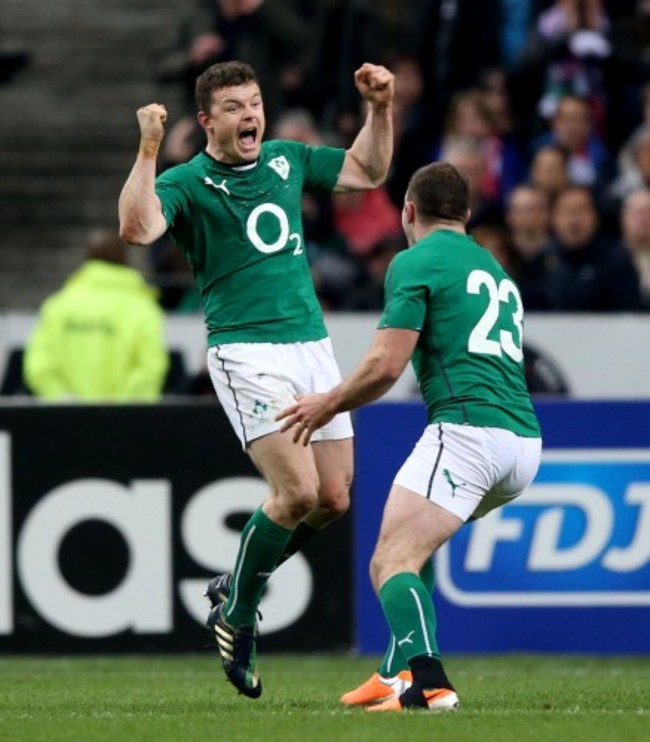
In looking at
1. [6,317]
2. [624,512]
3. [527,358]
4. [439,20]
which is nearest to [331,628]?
[624,512]

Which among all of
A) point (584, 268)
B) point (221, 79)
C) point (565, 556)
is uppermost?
point (221, 79)

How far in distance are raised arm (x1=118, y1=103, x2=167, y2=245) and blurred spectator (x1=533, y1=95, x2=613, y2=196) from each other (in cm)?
753

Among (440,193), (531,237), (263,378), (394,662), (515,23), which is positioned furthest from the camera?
(515,23)

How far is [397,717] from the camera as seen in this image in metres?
8.03

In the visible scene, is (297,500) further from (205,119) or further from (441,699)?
(205,119)

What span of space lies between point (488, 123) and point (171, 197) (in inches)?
306

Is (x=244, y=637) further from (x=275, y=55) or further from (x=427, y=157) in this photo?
(x=275, y=55)

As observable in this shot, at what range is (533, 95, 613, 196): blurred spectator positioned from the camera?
1569 cm

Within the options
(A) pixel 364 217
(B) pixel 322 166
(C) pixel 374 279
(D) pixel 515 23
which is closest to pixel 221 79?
(B) pixel 322 166

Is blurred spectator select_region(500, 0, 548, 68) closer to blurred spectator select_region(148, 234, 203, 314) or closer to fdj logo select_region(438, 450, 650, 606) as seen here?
blurred spectator select_region(148, 234, 203, 314)

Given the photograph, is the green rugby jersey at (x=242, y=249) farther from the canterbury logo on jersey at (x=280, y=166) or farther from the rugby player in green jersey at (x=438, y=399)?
the rugby player in green jersey at (x=438, y=399)

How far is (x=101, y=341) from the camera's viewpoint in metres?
13.2

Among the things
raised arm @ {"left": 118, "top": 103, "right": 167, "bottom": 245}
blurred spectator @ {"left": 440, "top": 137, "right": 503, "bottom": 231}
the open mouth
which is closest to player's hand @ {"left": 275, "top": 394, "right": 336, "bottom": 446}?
raised arm @ {"left": 118, "top": 103, "right": 167, "bottom": 245}

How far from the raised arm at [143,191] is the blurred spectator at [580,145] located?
296 inches
